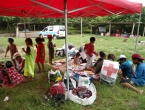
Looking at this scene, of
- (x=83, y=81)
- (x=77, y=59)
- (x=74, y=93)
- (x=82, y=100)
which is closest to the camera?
(x=82, y=100)

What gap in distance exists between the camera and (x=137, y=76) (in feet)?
14.8

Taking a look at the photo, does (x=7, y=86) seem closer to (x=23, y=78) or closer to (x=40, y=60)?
(x=23, y=78)


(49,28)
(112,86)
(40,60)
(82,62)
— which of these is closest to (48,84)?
(40,60)

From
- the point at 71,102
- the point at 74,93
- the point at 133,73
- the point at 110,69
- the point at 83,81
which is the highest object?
the point at 110,69

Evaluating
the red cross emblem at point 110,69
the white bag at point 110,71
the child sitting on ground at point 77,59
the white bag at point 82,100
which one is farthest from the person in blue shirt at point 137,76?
the child sitting on ground at point 77,59

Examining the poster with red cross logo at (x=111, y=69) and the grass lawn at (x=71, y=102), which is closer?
the grass lawn at (x=71, y=102)

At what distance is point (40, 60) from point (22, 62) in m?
0.60

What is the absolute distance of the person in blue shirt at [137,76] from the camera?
171 inches

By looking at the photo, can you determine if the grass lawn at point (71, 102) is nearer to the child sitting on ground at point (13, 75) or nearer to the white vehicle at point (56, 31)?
the child sitting on ground at point (13, 75)

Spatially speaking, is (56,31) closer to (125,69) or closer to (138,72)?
(125,69)

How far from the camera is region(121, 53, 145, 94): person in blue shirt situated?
4334 mm

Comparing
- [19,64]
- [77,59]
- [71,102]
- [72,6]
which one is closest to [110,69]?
[71,102]

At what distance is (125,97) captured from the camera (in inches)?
159

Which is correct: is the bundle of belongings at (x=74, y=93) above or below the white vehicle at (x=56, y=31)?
below
